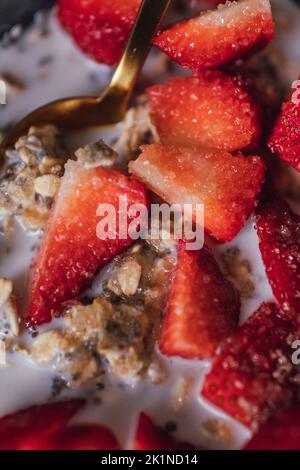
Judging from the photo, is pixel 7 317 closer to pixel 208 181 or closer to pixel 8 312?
pixel 8 312

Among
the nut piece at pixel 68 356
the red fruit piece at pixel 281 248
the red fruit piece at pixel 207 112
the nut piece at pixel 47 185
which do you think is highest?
→ the red fruit piece at pixel 207 112

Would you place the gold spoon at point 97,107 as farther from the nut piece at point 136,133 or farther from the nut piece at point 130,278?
the nut piece at point 130,278

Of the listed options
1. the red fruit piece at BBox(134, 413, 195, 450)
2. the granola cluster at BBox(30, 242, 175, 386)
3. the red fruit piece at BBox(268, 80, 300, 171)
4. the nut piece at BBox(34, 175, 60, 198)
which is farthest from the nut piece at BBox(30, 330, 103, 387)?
the red fruit piece at BBox(268, 80, 300, 171)

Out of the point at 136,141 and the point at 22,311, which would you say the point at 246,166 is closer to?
the point at 136,141

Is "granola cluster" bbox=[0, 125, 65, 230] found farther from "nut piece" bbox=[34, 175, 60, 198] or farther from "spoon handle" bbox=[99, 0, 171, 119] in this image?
"spoon handle" bbox=[99, 0, 171, 119]

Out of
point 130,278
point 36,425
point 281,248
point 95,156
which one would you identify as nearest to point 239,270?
point 281,248

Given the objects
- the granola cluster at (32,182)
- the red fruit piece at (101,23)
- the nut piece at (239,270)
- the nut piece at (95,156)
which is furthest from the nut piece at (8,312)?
the red fruit piece at (101,23)
